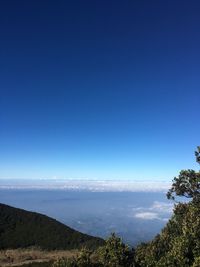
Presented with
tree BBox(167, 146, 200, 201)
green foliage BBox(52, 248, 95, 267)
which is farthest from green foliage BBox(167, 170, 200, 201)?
green foliage BBox(52, 248, 95, 267)

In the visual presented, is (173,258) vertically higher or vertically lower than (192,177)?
lower

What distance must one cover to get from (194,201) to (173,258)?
15.7 meters

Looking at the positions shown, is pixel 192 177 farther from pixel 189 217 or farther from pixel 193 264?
pixel 193 264

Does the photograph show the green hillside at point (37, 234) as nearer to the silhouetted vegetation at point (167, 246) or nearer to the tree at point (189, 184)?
the silhouetted vegetation at point (167, 246)

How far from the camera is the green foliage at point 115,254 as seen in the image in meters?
27.6

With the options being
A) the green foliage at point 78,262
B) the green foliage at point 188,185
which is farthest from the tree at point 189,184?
the green foliage at point 78,262

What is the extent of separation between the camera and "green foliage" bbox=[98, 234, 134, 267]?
27552 mm

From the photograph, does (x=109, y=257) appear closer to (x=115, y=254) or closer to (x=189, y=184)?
(x=115, y=254)

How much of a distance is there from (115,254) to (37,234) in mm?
49095

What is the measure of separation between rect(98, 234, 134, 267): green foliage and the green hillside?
35.5 metres

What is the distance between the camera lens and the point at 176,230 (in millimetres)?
36906

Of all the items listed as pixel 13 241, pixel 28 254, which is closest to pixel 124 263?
pixel 28 254

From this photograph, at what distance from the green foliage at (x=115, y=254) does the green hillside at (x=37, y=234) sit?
35529 millimetres

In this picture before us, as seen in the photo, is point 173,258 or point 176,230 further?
point 176,230
